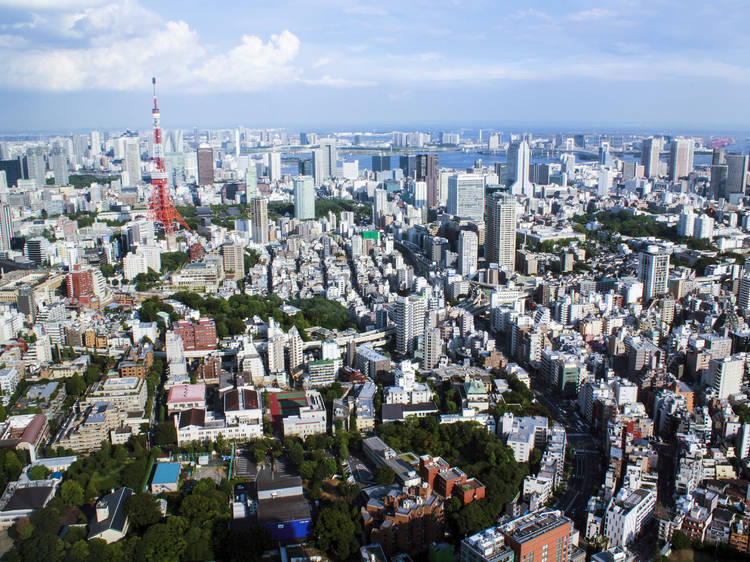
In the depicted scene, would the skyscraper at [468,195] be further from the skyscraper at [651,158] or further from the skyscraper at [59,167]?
the skyscraper at [59,167]

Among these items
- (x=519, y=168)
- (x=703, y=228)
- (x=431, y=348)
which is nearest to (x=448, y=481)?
(x=431, y=348)

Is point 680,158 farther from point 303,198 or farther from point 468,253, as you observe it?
point 468,253

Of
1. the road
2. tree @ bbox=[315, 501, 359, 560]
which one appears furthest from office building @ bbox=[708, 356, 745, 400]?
tree @ bbox=[315, 501, 359, 560]

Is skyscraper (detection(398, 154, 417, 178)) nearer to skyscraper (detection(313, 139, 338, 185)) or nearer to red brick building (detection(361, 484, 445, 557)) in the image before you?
skyscraper (detection(313, 139, 338, 185))

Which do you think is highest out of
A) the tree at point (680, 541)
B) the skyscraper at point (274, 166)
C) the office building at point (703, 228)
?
the skyscraper at point (274, 166)

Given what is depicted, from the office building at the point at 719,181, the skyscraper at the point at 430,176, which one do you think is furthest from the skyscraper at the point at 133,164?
the office building at the point at 719,181

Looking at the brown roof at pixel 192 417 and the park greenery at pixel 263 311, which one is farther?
the park greenery at pixel 263 311
